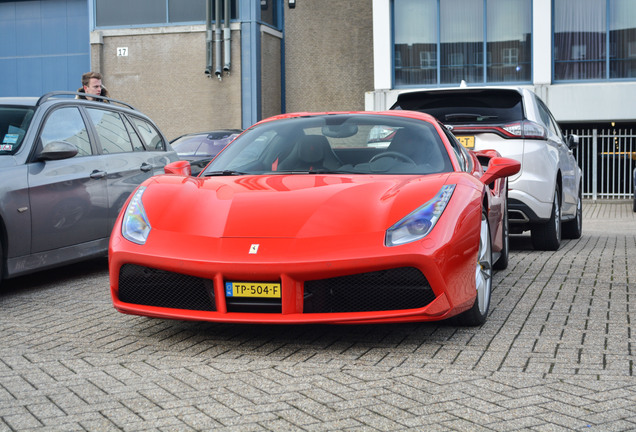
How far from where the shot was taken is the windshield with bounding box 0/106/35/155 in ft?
22.4

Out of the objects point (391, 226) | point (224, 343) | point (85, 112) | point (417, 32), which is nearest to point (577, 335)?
point (391, 226)

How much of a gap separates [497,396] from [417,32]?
2186 cm

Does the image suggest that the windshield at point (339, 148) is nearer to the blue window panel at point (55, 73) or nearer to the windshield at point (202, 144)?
the windshield at point (202, 144)

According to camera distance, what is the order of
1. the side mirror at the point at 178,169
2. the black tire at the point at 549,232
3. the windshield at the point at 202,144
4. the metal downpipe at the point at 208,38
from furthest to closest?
the metal downpipe at the point at 208,38, the windshield at the point at 202,144, the black tire at the point at 549,232, the side mirror at the point at 178,169

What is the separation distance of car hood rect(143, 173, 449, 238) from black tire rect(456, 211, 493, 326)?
56cm

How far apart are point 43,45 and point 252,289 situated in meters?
28.5

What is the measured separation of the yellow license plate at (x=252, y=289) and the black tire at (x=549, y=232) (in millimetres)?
5411

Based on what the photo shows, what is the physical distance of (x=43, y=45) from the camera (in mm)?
30625

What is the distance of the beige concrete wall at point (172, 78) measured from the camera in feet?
90.0

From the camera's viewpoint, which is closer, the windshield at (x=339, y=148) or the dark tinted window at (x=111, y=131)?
the windshield at (x=339, y=148)

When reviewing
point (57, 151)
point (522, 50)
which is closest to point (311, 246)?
point (57, 151)

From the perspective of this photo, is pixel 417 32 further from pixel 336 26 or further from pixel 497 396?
pixel 497 396

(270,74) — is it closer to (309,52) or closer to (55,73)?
(309,52)

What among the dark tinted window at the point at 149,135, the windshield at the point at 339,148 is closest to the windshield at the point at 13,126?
the dark tinted window at the point at 149,135
